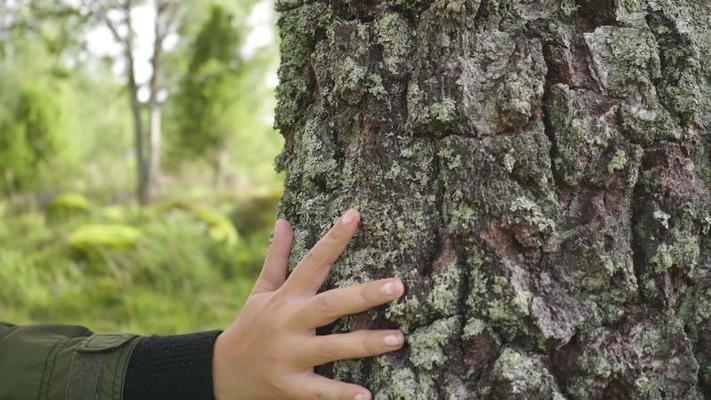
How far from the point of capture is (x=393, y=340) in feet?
3.05

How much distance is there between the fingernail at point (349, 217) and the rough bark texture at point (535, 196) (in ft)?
0.06

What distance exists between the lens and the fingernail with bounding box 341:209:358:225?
3.24ft

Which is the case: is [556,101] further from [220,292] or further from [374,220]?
[220,292]

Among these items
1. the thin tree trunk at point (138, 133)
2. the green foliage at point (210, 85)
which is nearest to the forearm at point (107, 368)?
the thin tree trunk at point (138, 133)

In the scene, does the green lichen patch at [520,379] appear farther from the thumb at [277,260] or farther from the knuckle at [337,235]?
the thumb at [277,260]

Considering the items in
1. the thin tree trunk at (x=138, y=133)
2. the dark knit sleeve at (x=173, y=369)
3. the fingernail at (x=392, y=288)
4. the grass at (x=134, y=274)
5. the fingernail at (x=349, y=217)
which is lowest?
the grass at (x=134, y=274)

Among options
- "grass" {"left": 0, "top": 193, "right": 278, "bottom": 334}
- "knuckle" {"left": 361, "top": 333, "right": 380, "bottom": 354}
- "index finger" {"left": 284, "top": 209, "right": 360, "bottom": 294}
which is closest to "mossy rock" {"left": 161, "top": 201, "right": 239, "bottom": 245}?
"grass" {"left": 0, "top": 193, "right": 278, "bottom": 334}

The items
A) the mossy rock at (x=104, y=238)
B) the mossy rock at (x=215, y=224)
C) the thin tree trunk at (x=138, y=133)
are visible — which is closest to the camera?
the mossy rock at (x=104, y=238)

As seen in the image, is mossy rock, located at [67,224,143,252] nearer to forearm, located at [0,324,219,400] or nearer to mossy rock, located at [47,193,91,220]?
mossy rock, located at [47,193,91,220]

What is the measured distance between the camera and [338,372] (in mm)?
1008

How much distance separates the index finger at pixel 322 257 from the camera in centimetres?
99

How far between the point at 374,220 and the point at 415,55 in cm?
26

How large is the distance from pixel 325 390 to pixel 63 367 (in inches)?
22.8

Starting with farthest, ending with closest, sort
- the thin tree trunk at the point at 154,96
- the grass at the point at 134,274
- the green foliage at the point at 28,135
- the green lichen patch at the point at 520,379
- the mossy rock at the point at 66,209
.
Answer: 1. the green foliage at the point at 28,135
2. the thin tree trunk at the point at 154,96
3. the mossy rock at the point at 66,209
4. the grass at the point at 134,274
5. the green lichen patch at the point at 520,379
